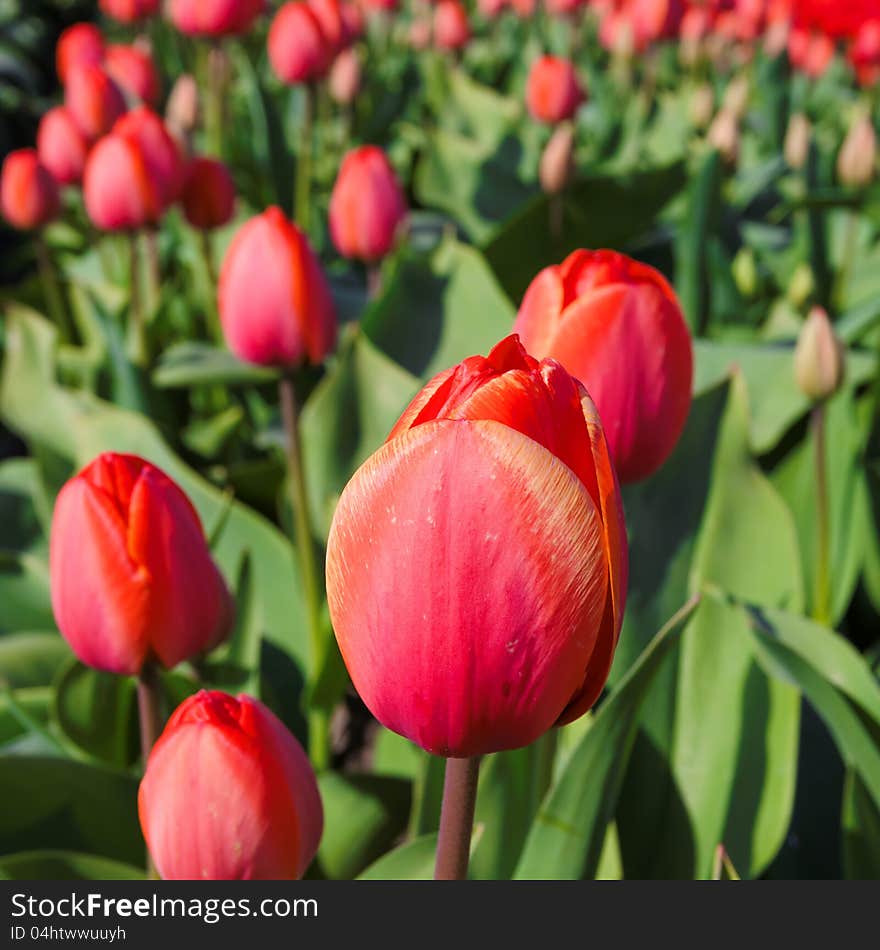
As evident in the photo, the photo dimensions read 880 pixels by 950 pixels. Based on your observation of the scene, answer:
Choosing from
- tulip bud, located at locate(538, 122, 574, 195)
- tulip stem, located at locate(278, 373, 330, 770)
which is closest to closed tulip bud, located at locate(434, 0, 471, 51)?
tulip bud, located at locate(538, 122, 574, 195)

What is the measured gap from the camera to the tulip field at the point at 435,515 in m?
0.38

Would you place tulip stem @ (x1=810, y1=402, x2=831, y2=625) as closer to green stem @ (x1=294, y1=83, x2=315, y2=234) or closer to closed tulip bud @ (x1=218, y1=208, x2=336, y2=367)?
closed tulip bud @ (x1=218, y1=208, x2=336, y2=367)

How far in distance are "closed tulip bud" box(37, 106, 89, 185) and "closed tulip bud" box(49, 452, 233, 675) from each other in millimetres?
1027

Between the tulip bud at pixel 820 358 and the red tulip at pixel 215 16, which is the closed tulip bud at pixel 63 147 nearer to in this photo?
the red tulip at pixel 215 16

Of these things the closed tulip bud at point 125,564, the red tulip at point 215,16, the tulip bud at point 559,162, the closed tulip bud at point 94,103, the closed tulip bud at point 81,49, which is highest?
the red tulip at point 215,16

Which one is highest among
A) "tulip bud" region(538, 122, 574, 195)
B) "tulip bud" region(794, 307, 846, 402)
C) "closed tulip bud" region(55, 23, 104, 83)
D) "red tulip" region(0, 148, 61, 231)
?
"closed tulip bud" region(55, 23, 104, 83)

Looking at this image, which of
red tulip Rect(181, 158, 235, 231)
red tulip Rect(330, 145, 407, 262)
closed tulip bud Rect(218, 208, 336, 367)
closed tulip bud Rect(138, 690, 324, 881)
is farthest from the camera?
red tulip Rect(181, 158, 235, 231)

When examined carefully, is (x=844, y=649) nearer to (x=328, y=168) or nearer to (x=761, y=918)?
(x=761, y=918)

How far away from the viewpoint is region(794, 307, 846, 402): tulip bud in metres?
0.88

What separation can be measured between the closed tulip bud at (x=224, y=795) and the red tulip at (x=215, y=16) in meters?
1.44

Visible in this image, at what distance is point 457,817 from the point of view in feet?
1.47

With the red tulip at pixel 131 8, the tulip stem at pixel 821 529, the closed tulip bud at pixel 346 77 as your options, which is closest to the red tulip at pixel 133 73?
the red tulip at pixel 131 8

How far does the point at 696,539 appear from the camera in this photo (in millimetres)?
889

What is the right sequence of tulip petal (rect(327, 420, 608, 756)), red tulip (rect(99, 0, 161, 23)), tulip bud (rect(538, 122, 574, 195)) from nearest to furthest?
tulip petal (rect(327, 420, 608, 756)) < tulip bud (rect(538, 122, 574, 195)) < red tulip (rect(99, 0, 161, 23))
